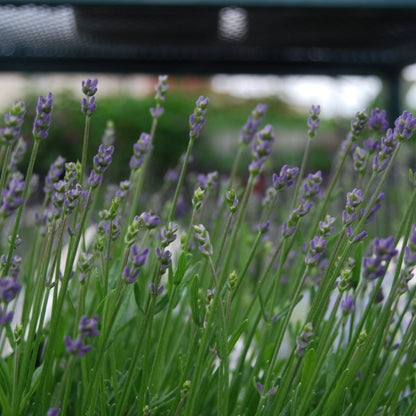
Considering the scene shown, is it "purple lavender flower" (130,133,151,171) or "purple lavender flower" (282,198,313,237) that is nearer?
"purple lavender flower" (282,198,313,237)

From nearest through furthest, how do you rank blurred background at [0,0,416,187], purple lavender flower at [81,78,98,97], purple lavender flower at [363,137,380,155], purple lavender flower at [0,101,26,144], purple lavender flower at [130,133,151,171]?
purple lavender flower at [0,101,26,144], purple lavender flower at [81,78,98,97], purple lavender flower at [363,137,380,155], purple lavender flower at [130,133,151,171], blurred background at [0,0,416,187]

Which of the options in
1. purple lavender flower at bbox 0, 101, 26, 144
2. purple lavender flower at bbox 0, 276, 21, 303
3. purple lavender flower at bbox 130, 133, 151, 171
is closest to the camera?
purple lavender flower at bbox 0, 276, 21, 303

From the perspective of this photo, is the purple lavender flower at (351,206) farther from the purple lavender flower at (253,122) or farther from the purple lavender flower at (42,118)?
the purple lavender flower at (42,118)

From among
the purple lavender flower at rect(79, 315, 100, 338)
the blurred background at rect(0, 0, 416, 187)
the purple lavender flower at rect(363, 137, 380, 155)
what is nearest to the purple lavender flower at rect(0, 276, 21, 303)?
the purple lavender flower at rect(79, 315, 100, 338)

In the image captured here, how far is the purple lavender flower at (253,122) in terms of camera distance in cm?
79

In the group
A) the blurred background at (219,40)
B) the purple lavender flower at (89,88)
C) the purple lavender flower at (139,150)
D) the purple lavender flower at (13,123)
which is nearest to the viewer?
the purple lavender flower at (13,123)

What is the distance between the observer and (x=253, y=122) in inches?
32.8

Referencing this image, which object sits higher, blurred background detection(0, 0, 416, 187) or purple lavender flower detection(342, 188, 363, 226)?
blurred background detection(0, 0, 416, 187)

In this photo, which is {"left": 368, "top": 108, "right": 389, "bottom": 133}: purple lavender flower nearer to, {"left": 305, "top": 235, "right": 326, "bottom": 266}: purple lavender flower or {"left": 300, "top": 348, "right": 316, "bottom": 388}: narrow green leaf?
{"left": 305, "top": 235, "right": 326, "bottom": 266}: purple lavender flower

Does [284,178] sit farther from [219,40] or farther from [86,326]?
[219,40]

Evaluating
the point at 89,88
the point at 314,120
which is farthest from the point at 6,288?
the point at 314,120

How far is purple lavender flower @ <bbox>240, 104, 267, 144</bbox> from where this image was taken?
31.0 inches

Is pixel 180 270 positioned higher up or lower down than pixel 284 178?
lower down

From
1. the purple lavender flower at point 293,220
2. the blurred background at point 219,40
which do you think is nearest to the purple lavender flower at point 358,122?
the purple lavender flower at point 293,220
